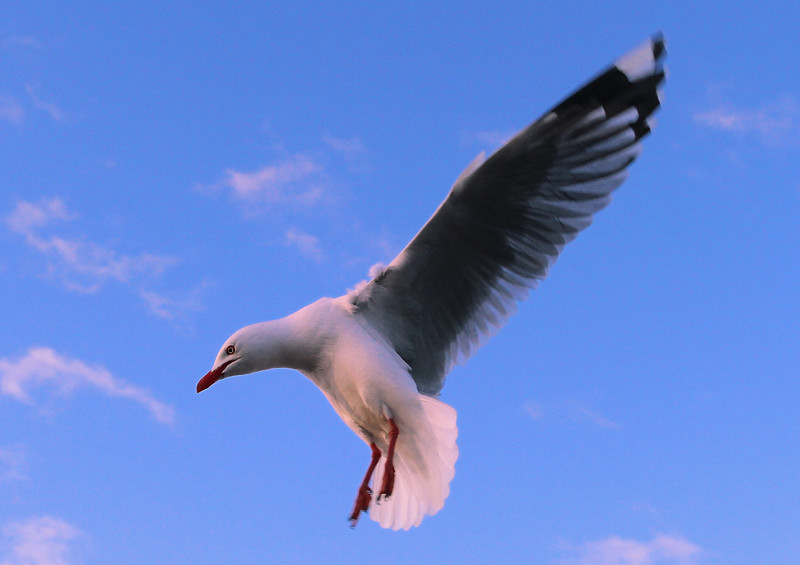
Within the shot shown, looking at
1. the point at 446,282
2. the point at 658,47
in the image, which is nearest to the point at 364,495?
the point at 446,282

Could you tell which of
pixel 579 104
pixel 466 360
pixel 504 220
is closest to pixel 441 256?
pixel 504 220

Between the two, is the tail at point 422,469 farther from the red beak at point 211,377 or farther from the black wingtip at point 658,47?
the black wingtip at point 658,47

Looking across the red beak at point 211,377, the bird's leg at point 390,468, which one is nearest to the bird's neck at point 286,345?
the red beak at point 211,377

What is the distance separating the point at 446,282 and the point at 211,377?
1592mm

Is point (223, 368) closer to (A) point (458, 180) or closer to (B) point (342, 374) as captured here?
(B) point (342, 374)

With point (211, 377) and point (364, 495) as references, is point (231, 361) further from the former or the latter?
point (364, 495)

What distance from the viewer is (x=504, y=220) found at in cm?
570

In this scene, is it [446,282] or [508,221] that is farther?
[446,282]

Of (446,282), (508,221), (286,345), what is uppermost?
(508,221)

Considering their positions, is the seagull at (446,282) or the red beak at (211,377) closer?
the seagull at (446,282)

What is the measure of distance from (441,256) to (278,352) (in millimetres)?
1164

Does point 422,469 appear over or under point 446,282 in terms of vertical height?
under

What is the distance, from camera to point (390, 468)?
5.40 m

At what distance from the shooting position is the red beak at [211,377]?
5789mm
